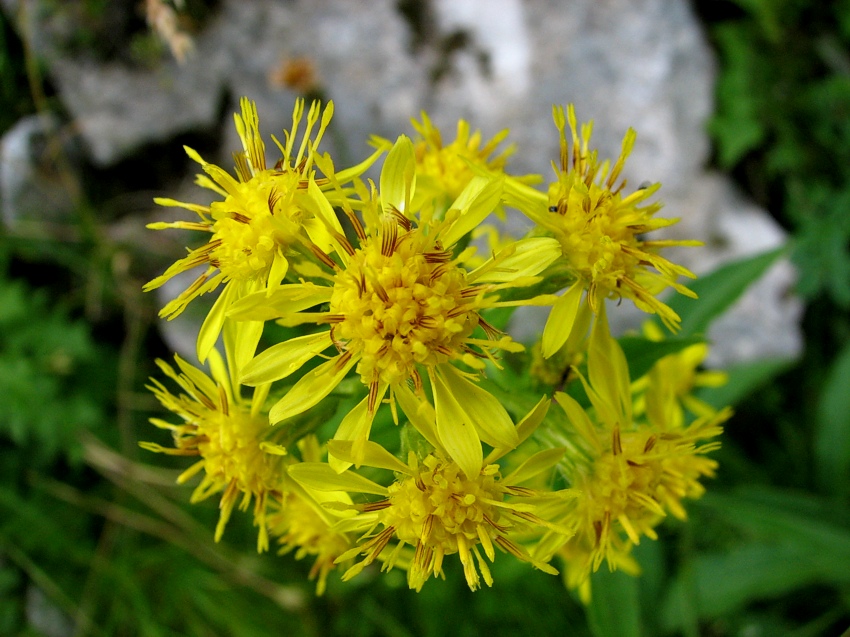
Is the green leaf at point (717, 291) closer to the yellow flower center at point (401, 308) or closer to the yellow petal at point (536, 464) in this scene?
the yellow petal at point (536, 464)

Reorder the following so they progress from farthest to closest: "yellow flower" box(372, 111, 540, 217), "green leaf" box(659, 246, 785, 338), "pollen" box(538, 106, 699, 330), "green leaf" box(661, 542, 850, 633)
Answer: "green leaf" box(661, 542, 850, 633) → "green leaf" box(659, 246, 785, 338) → "yellow flower" box(372, 111, 540, 217) → "pollen" box(538, 106, 699, 330)

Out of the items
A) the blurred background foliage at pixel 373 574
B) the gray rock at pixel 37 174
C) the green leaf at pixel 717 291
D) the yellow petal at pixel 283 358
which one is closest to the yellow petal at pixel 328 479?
the yellow petal at pixel 283 358

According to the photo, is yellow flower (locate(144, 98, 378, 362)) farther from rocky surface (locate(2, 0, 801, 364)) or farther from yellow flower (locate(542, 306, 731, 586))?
rocky surface (locate(2, 0, 801, 364))

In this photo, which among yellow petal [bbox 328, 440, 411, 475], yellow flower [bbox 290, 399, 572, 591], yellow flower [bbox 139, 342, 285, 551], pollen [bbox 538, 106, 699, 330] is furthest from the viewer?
yellow flower [bbox 139, 342, 285, 551]

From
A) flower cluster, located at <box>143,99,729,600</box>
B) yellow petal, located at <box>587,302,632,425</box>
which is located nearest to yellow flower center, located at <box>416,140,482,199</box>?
flower cluster, located at <box>143,99,729,600</box>

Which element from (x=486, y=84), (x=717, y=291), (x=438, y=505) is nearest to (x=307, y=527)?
(x=438, y=505)

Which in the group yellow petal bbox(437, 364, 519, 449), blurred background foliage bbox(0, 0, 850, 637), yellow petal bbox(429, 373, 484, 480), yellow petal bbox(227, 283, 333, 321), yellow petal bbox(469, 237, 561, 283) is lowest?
blurred background foliage bbox(0, 0, 850, 637)

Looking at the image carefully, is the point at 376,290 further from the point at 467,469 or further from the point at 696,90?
the point at 696,90
